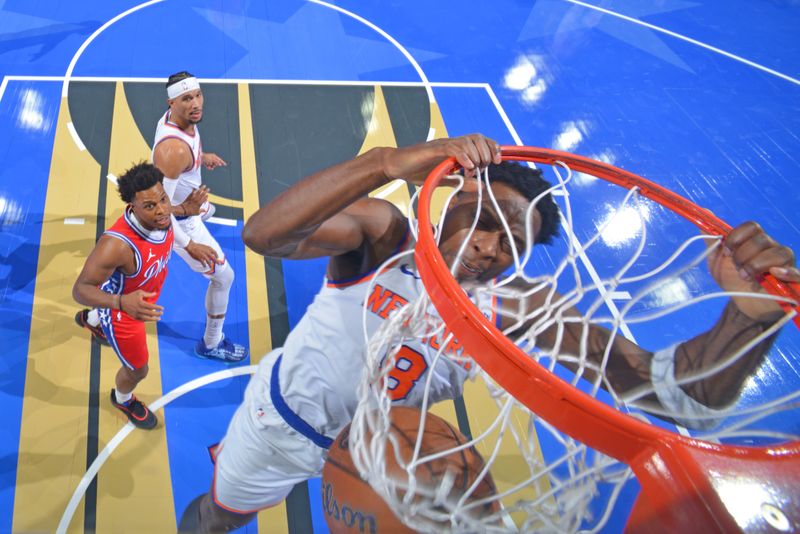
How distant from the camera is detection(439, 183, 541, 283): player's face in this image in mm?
1965

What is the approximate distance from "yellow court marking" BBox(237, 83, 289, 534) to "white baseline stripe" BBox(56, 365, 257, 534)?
17 cm

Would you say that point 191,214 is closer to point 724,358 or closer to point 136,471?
point 136,471

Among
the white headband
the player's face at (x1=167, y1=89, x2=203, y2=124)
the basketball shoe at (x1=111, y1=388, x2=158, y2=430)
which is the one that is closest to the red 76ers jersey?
the basketball shoe at (x1=111, y1=388, x2=158, y2=430)

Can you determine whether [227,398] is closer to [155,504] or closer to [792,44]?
[155,504]

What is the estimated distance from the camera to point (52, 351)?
12.0ft

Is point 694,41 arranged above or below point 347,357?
above

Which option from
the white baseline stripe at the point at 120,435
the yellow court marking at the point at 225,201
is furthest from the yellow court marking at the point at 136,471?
the yellow court marking at the point at 225,201

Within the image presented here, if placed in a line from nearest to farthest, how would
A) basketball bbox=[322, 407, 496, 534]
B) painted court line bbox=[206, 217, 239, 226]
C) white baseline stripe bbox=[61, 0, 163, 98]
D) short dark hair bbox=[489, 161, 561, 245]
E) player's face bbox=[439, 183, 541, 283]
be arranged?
1. basketball bbox=[322, 407, 496, 534]
2. player's face bbox=[439, 183, 541, 283]
3. short dark hair bbox=[489, 161, 561, 245]
4. painted court line bbox=[206, 217, 239, 226]
5. white baseline stripe bbox=[61, 0, 163, 98]

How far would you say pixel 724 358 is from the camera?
1858 mm

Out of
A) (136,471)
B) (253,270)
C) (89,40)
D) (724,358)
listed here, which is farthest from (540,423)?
(89,40)

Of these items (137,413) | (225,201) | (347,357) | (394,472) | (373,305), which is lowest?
(394,472)

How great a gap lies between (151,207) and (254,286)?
1245 millimetres

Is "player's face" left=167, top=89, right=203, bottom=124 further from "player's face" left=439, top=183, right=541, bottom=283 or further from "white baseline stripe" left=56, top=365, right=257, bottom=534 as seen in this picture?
"player's face" left=439, top=183, right=541, bottom=283

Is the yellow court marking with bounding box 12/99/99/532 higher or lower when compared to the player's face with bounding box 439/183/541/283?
higher
